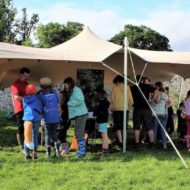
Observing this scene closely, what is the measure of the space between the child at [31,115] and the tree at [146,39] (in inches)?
1552

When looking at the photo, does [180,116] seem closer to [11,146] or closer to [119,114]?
[119,114]

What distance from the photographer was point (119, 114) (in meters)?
9.16

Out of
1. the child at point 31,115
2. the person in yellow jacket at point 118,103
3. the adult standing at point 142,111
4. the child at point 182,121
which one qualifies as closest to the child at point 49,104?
the child at point 31,115

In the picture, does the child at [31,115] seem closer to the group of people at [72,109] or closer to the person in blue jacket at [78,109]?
the group of people at [72,109]

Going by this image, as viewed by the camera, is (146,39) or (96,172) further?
(146,39)

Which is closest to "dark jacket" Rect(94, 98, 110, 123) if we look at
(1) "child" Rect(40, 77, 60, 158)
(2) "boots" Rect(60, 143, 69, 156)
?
(2) "boots" Rect(60, 143, 69, 156)

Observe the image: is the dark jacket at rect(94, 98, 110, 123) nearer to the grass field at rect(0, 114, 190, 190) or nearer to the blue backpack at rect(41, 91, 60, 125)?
the grass field at rect(0, 114, 190, 190)

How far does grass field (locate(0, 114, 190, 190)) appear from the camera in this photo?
19.6 ft

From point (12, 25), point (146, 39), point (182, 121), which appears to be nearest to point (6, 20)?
point (12, 25)

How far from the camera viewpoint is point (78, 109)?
788 centimetres

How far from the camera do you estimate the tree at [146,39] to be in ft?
154

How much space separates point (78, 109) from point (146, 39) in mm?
39951

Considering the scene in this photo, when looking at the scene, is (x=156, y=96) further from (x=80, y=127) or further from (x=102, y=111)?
(x=80, y=127)

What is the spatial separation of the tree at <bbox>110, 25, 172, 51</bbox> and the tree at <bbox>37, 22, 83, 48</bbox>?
271 inches
